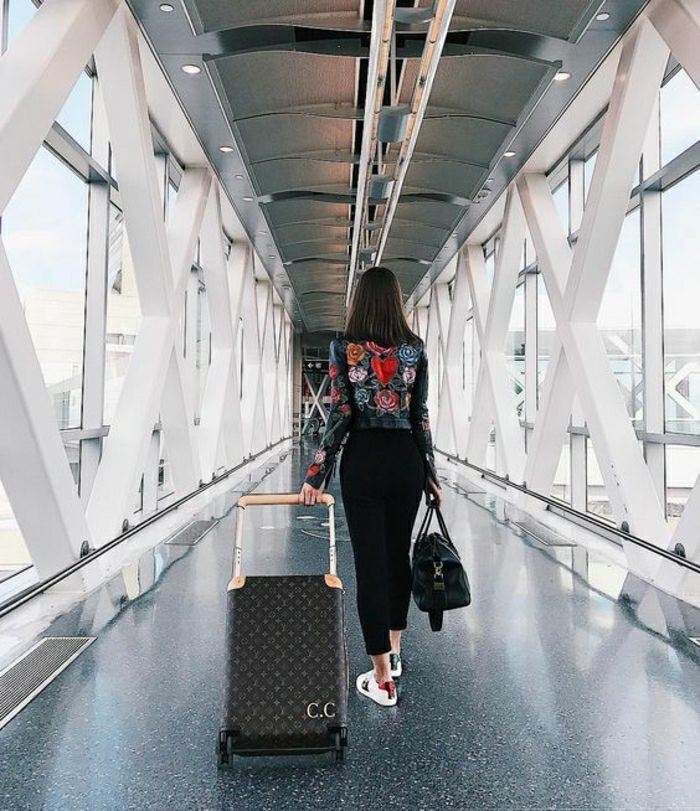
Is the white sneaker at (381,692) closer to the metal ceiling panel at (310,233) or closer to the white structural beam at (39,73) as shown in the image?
the white structural beam at (39,73)

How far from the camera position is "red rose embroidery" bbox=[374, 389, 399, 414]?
2.77 metres

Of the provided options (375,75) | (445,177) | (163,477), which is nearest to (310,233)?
(445,177)

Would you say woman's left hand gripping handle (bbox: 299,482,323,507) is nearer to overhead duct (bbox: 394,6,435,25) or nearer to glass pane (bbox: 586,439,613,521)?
overhead duct (bbox: 394,6,435,25)

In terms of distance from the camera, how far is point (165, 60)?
5.22 meters

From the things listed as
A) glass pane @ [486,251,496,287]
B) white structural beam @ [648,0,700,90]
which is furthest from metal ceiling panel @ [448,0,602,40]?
glass pane @ [486,251,496,287]

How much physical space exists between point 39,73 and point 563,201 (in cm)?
746

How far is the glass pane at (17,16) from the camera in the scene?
4641 mm

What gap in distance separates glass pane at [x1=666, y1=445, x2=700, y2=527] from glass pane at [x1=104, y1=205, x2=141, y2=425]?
5482 mm

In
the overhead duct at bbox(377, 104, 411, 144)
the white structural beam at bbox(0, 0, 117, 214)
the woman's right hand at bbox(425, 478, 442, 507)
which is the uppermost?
the overhead duct at bbox(377, 104, 411, 144)

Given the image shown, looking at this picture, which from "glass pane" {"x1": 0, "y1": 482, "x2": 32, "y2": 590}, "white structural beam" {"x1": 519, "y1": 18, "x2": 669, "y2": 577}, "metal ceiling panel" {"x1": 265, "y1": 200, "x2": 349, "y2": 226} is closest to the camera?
"glass pane" {"x1": 0, "y1": 482, "x2": 32, "y2": 590}

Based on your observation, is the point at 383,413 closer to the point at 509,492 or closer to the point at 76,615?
the point at 76,615

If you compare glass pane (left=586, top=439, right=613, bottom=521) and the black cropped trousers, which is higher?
the black cropped trousers

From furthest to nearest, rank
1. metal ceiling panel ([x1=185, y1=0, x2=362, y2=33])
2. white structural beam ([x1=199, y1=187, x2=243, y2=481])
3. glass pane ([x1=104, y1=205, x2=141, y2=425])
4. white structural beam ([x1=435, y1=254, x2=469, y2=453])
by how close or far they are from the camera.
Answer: white structural beam ([x1=435, y1=254, x2=469, y2=453]) < white structural beam ([x1=199, y1=187, x2=243, y2=481]) < glass pane ([x1=104, y1=205, x2=141, y2=425]) < metal ceiling panel ([x1=185, y1=0, x2=362, y2=33])

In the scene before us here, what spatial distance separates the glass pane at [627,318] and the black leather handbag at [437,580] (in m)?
4.73
